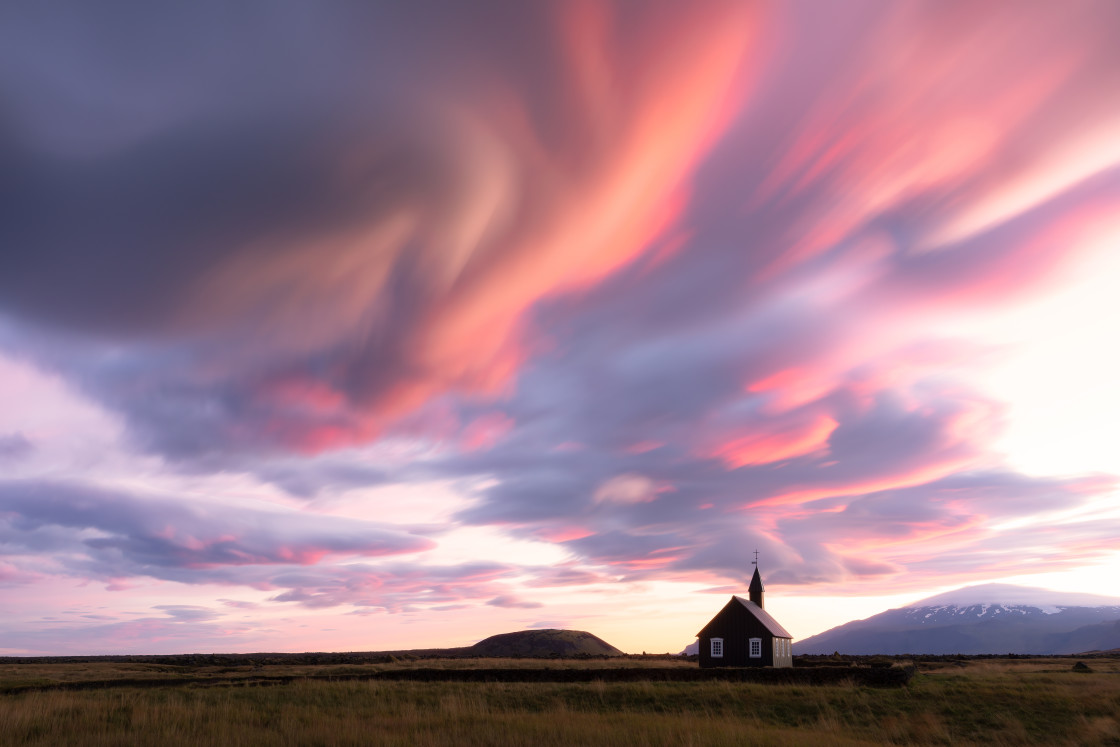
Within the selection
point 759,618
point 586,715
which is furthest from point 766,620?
point 586,715

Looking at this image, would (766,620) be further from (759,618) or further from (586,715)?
(586,715)

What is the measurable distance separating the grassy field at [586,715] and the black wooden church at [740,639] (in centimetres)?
1855

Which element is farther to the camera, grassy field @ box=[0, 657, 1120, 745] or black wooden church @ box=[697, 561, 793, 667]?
black wooden church @ box=[697, 561, 793, 667]

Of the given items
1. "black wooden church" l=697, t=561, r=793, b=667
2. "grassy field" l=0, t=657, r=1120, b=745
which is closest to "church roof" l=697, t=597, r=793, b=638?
"black wooden church" l=697, t=561, r=793, b=667

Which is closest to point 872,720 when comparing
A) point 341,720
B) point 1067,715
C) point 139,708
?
point 1067,715

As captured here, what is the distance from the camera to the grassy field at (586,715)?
690 inches

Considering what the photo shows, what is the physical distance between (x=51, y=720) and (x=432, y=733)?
478 inches

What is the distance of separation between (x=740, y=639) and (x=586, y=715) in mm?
35129

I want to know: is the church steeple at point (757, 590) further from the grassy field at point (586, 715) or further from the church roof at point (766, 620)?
the grassy field at point (586, 715)

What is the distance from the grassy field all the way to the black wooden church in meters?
18.6

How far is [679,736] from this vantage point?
17.2 m

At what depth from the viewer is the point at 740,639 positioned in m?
53.9

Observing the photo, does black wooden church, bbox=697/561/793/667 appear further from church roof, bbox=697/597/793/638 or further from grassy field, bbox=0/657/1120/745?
grassy field, bbox=0/657/1120/745

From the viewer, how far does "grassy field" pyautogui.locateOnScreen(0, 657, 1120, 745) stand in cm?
1752
